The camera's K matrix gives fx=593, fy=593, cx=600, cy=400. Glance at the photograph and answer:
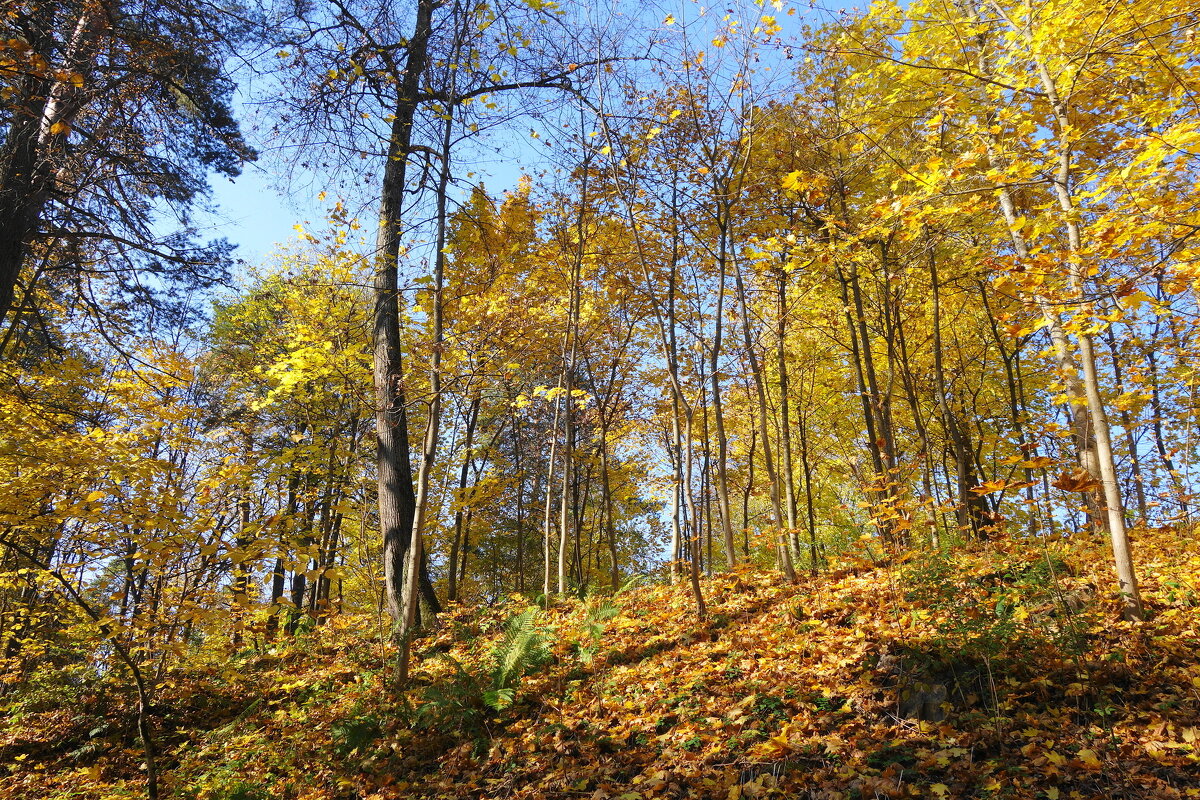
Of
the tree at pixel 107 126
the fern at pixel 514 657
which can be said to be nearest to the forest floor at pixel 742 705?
the fern at pixel 514 657

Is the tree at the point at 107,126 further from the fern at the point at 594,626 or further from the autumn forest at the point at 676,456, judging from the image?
the fern at the point at 594,626

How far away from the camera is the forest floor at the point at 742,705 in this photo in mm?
3527

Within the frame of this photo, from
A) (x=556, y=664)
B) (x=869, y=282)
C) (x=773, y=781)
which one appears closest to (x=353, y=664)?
(x=556, y=664)

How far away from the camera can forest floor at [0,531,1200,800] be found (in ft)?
11.6

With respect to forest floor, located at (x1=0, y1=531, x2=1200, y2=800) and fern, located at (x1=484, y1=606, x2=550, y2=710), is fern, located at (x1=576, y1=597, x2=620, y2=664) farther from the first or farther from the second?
fern, located at (x1=484, y1=606, x2=550, y2=710)

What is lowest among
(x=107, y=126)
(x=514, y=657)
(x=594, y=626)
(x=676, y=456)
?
(x=514, y=657)

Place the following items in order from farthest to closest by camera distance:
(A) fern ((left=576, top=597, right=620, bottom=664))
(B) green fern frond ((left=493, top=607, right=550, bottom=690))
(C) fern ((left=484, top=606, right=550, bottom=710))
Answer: (A) fern ((left=576, top=597, right=620, bottom=664))
(B) green fern frond ((left=493, top=607, right=550, bottom=690))
(C) fern ((left=484, top=606, right=550, bottom=710))

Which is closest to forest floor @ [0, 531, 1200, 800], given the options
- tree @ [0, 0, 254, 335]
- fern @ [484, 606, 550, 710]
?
fern @ [484, 606, 550, 710]

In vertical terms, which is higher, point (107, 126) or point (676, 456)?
point (107, 126)

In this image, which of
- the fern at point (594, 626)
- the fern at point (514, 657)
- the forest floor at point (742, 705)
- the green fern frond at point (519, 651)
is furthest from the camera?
the fern at point (594, 626)

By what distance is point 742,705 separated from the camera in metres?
4.38

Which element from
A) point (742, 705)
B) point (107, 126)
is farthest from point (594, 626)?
point (107, 126)

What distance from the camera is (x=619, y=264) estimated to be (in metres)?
10.1

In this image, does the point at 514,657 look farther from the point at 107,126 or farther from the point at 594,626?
the point at 107,126
